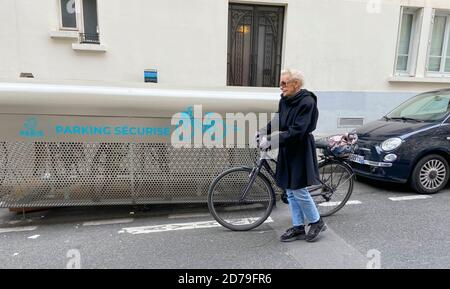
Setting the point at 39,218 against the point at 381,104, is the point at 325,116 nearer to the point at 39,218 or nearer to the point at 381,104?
the point at 381,104

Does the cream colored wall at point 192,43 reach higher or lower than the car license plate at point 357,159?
higher

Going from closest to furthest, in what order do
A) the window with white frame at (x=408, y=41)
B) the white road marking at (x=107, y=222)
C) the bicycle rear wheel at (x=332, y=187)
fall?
the white road marking at (x=107, y=222) < the bicycle rear wheel at (x=332, y=187) < the window with white frame at (x=408, y=41)

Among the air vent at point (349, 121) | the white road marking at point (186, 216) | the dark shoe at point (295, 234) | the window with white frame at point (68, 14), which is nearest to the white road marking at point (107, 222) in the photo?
the white road marking at point (186, 216)

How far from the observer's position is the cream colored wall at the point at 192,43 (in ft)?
22.4

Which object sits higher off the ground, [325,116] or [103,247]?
[325,116]

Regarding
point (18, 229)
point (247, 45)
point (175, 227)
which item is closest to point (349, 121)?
point (247, 45)

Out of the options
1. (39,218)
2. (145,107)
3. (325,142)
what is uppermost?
(145,107)

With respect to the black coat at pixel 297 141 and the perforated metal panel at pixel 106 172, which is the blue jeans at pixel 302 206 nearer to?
the black coat at pixel 297 141

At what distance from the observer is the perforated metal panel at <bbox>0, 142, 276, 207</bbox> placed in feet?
12.0

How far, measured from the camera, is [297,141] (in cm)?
319

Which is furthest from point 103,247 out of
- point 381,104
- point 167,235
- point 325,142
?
point 381,104

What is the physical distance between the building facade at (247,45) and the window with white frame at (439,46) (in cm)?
3

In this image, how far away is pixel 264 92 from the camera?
13.2ft

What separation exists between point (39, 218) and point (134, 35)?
4423 millimetres
